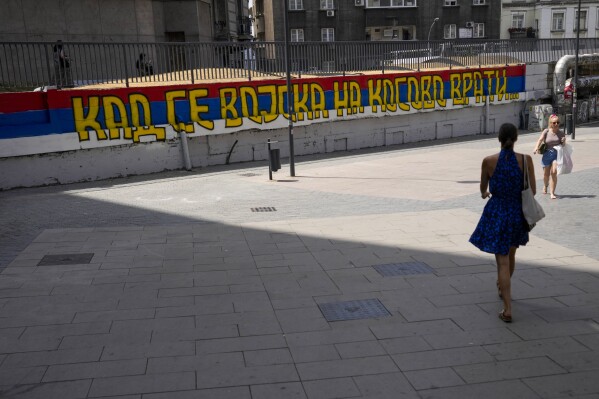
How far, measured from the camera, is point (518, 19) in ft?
194

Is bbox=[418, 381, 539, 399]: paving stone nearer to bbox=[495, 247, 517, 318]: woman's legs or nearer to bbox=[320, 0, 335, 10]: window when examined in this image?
bbox=[495, 247, 517, 318]: woman's legs

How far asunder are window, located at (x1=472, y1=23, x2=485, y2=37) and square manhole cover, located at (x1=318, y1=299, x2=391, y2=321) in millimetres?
51924

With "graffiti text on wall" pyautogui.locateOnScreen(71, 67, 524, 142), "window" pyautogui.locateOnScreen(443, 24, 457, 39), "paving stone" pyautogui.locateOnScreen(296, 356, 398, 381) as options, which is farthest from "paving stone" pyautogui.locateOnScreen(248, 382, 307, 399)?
"window" pyautogui.locateOnScreen(443, 24, 457, 39)

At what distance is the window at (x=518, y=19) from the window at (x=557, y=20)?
2780mm

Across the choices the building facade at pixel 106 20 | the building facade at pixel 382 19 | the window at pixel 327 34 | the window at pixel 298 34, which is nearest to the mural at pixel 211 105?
the building facade at pixel 106 20

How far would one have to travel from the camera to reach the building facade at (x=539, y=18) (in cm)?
5788

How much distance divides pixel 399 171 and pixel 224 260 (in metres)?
8.99

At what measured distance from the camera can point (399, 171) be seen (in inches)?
642

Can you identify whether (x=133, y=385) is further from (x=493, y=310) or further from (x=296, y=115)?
(x=296, y=115)

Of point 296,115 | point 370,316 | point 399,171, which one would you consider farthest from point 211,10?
point 370,316

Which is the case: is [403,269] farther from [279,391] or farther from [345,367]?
[279,391]

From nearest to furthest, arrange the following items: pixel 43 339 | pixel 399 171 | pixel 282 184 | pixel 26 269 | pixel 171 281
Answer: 1. pixel 43 339
2. pixel 171 281
3. pixel 26 269
4. pixel 282 184
5. pixel 399 171

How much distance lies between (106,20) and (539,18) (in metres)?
48.1

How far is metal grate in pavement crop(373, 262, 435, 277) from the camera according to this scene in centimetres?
757
